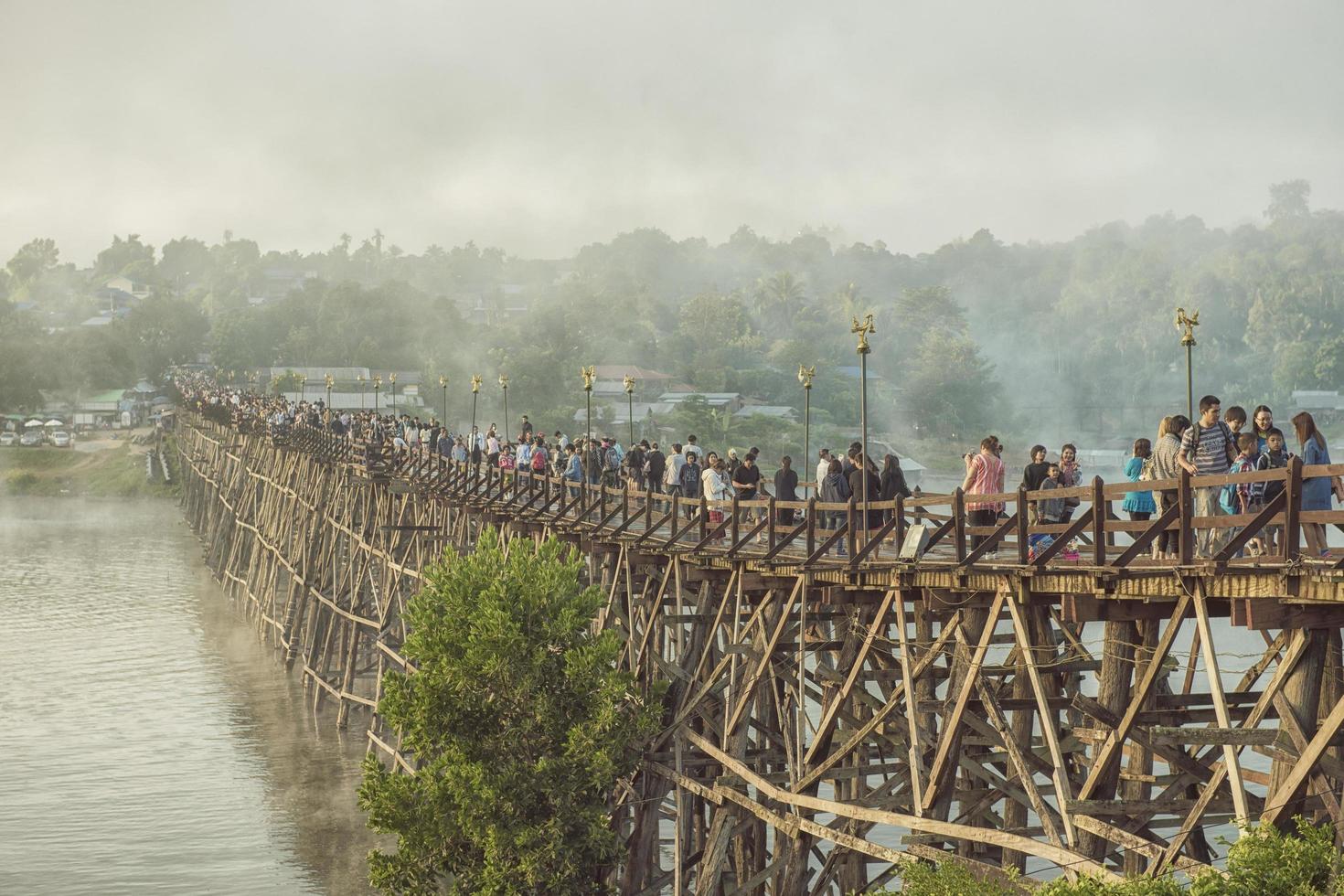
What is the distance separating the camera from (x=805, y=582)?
51.6 ft

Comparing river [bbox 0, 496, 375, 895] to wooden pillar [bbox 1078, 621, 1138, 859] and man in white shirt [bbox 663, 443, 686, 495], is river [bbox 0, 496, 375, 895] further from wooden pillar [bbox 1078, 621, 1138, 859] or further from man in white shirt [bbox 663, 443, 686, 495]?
wooden pillar [bbox 1078, 621, 1138, 859]

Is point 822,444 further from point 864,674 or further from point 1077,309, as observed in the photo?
point 864,674

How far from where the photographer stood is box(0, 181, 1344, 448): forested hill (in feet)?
319

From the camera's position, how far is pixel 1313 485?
10859mm

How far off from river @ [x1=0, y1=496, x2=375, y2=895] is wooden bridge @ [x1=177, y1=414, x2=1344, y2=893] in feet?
7.79

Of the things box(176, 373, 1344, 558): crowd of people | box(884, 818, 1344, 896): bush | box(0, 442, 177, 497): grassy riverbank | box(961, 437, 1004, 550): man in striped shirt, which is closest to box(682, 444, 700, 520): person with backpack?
box(176, 373, 1344, 558): crowd of people

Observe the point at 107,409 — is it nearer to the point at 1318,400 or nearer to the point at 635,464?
the point at 1318,400

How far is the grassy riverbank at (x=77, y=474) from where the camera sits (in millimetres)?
90688

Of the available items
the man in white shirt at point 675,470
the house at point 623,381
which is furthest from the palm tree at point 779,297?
the man in white shirt at point 675,470

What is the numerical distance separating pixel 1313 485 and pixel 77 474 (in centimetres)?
9216

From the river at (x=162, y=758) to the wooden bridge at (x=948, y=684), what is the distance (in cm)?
237

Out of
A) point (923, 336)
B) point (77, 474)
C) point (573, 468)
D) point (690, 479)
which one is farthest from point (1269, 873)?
point (923, 336)

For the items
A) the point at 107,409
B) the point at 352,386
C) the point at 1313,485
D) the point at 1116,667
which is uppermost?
the point at 1313,485

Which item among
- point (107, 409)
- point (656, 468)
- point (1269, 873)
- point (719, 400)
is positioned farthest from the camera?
point (107, 409)
